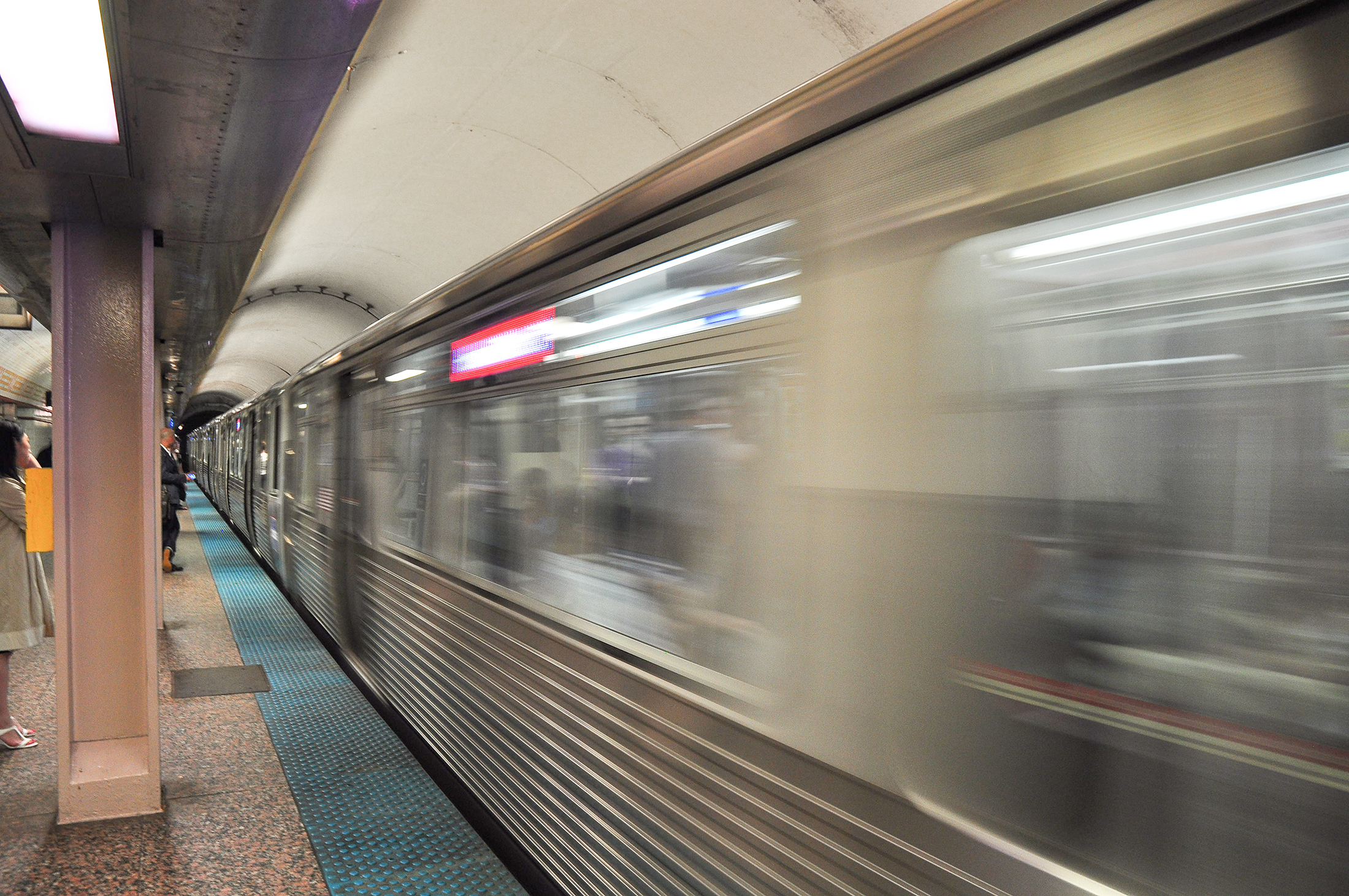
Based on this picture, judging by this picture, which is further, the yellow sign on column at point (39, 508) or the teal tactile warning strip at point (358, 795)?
the yellow sign on column at point (39, 508)

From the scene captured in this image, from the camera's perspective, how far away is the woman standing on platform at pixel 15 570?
4.24 meters

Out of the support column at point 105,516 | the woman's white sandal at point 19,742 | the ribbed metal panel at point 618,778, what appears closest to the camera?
the ribbed metal panel at point 618,778

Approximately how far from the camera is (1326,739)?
0.96 meters

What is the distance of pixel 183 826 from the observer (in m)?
3.64

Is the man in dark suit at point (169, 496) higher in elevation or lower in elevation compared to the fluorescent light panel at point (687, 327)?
lower

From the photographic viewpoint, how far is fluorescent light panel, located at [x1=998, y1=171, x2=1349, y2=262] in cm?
98

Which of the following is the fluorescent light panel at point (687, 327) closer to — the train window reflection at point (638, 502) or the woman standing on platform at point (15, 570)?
the train window reflection at point (638, 502)

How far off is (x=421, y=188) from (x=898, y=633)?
9.39m

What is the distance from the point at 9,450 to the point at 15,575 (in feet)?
2.01

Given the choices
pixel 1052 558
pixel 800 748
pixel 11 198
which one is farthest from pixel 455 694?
pixel 1052 558

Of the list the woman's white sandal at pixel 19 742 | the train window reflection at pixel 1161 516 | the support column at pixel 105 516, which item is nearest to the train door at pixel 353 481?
the support column at pixel 105 516

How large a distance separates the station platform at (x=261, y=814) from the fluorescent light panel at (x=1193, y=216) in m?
2.75

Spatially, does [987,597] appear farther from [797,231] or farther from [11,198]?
[11,198]

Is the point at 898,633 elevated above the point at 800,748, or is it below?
above
